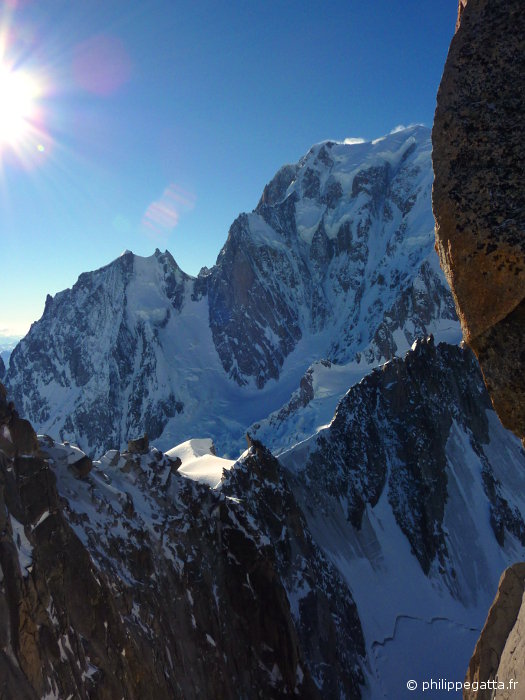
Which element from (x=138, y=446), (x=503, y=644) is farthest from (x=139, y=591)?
(x=503, y=644)

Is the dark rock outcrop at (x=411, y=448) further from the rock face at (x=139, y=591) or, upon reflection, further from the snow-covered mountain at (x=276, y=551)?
the rock face at (x=139, y=591)

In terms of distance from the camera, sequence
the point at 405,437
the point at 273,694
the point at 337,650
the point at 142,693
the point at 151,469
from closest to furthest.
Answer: the point at 142,693 < the point at 273,694 < the point at 151,469 < the point at 337,650 < the point at 405,437

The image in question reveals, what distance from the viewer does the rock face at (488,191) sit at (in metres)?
5.54

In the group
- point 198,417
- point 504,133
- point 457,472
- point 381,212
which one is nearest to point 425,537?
point 457,472

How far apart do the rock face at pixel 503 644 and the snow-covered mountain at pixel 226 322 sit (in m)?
139

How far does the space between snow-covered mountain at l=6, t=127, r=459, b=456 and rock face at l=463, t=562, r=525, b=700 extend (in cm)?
13926

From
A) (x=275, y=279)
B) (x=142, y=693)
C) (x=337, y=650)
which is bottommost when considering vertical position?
(x=337, y=650)

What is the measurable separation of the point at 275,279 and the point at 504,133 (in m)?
185

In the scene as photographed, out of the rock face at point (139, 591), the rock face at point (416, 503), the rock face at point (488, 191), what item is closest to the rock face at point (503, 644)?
the rock face at point (488, 191)

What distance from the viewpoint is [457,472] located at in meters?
77.7

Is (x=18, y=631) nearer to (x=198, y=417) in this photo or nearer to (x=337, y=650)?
(x=337, y=650)

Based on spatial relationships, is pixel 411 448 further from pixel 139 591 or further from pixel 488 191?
pixel 488 191

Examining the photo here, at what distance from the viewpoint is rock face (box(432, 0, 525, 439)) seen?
5543 mm

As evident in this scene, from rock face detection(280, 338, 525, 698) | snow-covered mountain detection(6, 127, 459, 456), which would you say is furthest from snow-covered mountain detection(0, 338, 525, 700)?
snow-covered mountain detection(6, 127, 459, 456)
